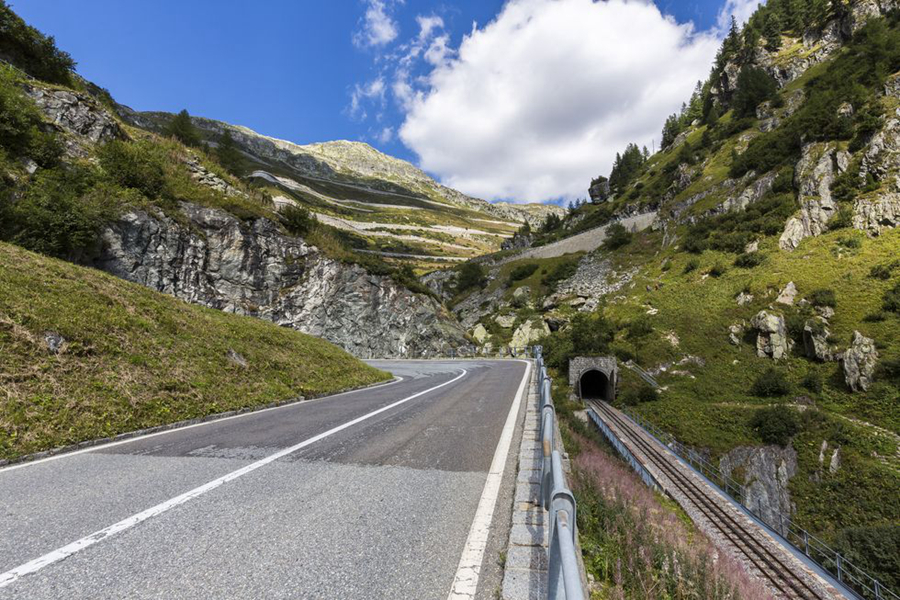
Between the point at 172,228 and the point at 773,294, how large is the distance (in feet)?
168

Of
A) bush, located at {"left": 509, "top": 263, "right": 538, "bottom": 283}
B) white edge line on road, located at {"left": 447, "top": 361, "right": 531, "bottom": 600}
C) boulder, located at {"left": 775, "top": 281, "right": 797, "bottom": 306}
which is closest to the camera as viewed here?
white edge line on road, located at {"left": 447, "top": 361, "right": 531, "bottom": 600}

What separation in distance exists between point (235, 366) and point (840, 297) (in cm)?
4346

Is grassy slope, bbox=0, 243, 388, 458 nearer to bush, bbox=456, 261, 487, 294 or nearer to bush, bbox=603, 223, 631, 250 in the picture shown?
bush, bbox=603, 223, 631, 250

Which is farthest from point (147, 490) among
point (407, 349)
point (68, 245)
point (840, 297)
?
point (840, 297)

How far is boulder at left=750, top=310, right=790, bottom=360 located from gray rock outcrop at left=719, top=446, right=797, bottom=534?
11691mm

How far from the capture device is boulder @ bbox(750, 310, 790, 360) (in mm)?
29812

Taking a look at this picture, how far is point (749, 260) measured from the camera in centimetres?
4078

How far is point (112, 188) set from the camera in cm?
2306

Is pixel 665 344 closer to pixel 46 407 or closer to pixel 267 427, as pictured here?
pixel 267 427

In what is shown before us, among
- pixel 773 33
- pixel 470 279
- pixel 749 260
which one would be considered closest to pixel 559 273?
pixel 470 279

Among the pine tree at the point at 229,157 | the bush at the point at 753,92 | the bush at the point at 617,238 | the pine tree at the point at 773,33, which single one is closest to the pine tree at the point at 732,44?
the pine tree at the point at 773,33

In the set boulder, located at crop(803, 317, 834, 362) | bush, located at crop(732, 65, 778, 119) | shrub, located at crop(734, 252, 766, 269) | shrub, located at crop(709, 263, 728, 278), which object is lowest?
boulder, located at crop(803, 317, 834, 362)

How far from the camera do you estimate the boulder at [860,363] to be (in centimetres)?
2350

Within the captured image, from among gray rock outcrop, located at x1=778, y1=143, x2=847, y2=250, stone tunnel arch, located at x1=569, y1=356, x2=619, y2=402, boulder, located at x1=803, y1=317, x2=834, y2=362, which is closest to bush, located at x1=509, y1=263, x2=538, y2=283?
stone tunnel arch, located at x1=569, y1=356, x2=619, y2=402
